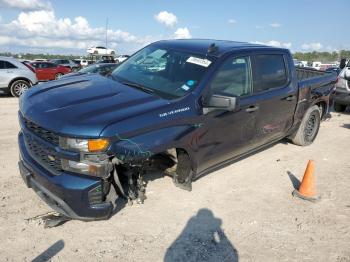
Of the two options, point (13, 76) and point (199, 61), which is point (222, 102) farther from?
point (13, 76)

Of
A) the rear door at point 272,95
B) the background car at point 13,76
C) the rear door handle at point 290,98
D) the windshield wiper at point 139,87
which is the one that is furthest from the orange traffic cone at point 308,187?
the background car at point 13,76

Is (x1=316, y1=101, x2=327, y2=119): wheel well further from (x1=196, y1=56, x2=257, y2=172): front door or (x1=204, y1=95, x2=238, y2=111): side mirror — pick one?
(x1=204, y1=95, x2=238, y2=111): side mirror

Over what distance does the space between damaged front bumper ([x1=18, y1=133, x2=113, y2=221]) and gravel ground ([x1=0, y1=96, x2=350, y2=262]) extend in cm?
32

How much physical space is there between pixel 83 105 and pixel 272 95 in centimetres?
292

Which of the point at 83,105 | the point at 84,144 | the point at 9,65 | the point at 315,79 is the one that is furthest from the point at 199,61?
the point at 9,65

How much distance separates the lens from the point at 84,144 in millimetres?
3393

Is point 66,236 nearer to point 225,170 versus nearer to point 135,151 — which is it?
point 135,151

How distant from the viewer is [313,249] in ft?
12.3

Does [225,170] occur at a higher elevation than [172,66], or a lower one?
lower

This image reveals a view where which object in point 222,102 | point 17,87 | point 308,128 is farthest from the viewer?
point 17,87

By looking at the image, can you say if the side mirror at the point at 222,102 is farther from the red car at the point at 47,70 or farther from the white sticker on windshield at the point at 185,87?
the red car at the point at 47,70

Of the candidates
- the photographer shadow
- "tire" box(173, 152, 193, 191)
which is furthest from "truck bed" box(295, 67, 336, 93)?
the photographer shadow

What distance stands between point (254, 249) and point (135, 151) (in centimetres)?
157

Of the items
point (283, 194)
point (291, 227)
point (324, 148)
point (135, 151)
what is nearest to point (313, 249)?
point (291, 227)
